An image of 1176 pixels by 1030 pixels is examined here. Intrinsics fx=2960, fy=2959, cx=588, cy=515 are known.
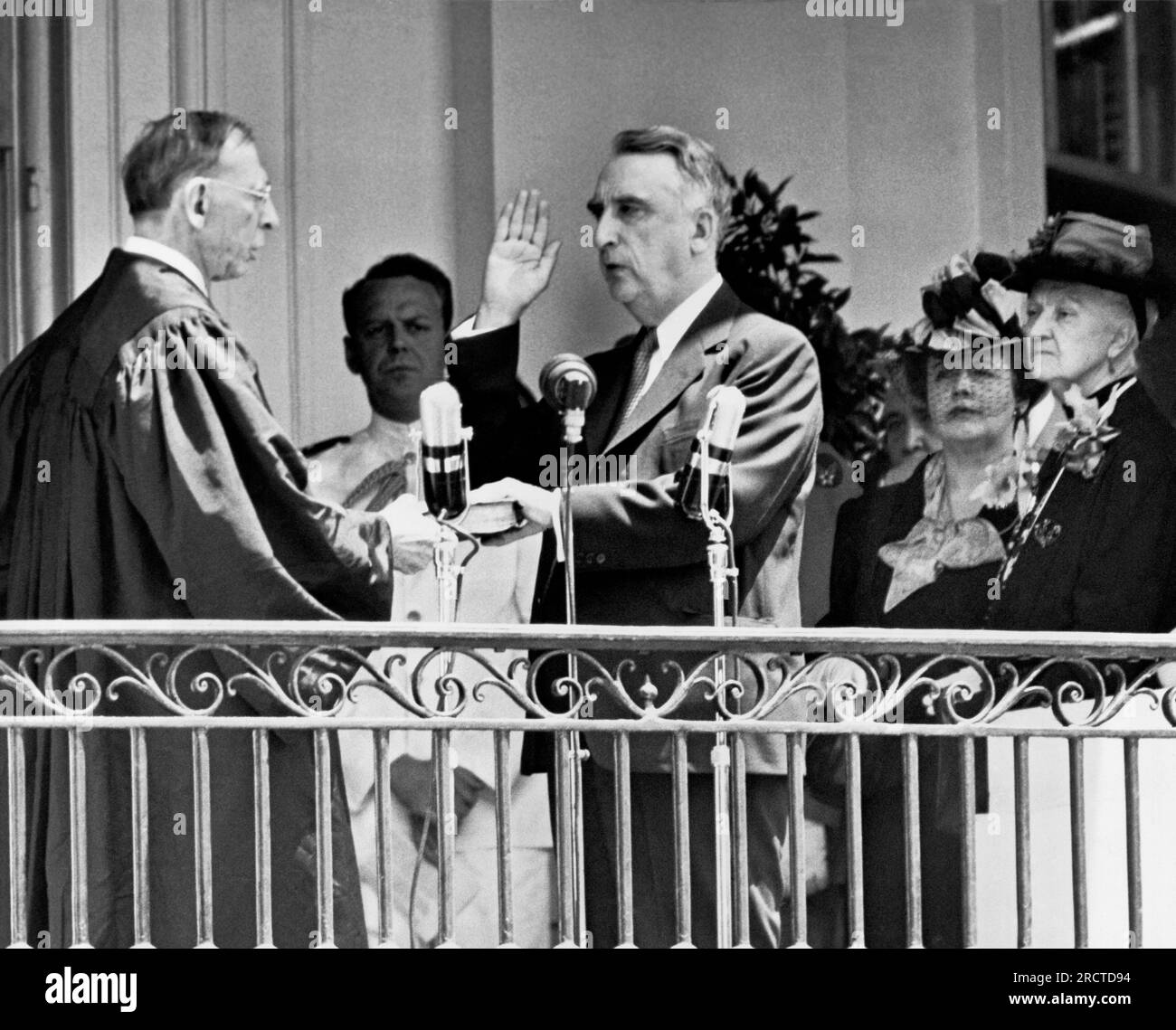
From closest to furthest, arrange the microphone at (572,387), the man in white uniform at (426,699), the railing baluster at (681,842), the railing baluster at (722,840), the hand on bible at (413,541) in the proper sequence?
the railing baluster at (681,842) < the railing baluster at (722,840) < the microphone at (572,387) < the hand on bible at (413,541) < the man in white uniform at (426,699)

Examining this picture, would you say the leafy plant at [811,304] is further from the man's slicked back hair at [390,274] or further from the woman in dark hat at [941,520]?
the man's slicked back hair at [390,274]

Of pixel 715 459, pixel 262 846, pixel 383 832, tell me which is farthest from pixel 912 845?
pixel 262 846

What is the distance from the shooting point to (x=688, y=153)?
1041cm

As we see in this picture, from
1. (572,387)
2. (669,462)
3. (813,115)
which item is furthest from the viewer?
(813,115)

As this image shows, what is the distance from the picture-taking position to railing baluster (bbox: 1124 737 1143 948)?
8.80 metres

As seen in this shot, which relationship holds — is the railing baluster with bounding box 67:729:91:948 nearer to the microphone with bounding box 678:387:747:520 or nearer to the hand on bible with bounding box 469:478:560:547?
the hand on bible with bounding box 469:478:560:547

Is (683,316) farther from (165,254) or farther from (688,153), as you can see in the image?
(165,254)

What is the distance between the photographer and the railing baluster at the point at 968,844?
8789mm

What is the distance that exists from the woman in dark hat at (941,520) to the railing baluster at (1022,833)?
147 cm

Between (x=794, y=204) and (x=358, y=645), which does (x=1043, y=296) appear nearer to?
(x=794, y=204)

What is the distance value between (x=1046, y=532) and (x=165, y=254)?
321 cm

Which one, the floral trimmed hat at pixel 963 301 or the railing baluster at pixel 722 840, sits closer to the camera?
the railing baluster at pixel 722 840

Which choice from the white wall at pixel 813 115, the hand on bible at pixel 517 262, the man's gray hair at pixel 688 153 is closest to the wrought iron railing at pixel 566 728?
the hand on bible at pixel 517 262

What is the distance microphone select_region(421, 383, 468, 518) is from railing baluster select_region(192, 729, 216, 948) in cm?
147
